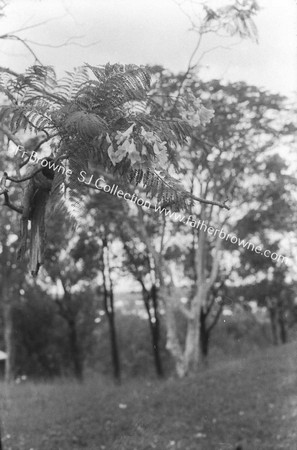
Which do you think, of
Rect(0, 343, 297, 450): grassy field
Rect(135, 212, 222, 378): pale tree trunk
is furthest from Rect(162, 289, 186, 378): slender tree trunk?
Rect(0, 343, 297, 450): grassy field

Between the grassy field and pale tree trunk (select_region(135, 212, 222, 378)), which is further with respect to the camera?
pale tree trunk (select_region(135, 212, 222, 378))

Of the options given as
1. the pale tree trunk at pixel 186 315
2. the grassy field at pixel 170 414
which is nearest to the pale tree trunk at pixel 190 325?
the pale tree trunk at pixel 186 315

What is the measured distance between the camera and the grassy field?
26.9ft

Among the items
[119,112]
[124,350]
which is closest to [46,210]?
[119,112]

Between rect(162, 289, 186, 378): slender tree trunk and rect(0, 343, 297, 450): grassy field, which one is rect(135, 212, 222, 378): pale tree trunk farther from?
rect(0, 343, 297, 450): grassy field

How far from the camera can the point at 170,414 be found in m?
9.92

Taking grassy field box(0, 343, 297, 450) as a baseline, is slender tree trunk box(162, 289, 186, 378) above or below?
above

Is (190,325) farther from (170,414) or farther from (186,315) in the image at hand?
(170,414)

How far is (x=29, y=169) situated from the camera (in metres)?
2.22

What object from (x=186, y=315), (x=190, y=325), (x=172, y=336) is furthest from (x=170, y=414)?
(x=190, y=325)

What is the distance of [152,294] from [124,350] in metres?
19.7

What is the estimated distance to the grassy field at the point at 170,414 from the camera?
8.21 metres

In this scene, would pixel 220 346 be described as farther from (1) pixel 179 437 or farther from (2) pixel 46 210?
(2) pixel 46 210

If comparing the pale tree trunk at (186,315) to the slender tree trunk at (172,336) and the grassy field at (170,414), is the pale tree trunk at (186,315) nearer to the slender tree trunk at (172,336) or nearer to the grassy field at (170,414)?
the slender tree trunk at (172,336)
